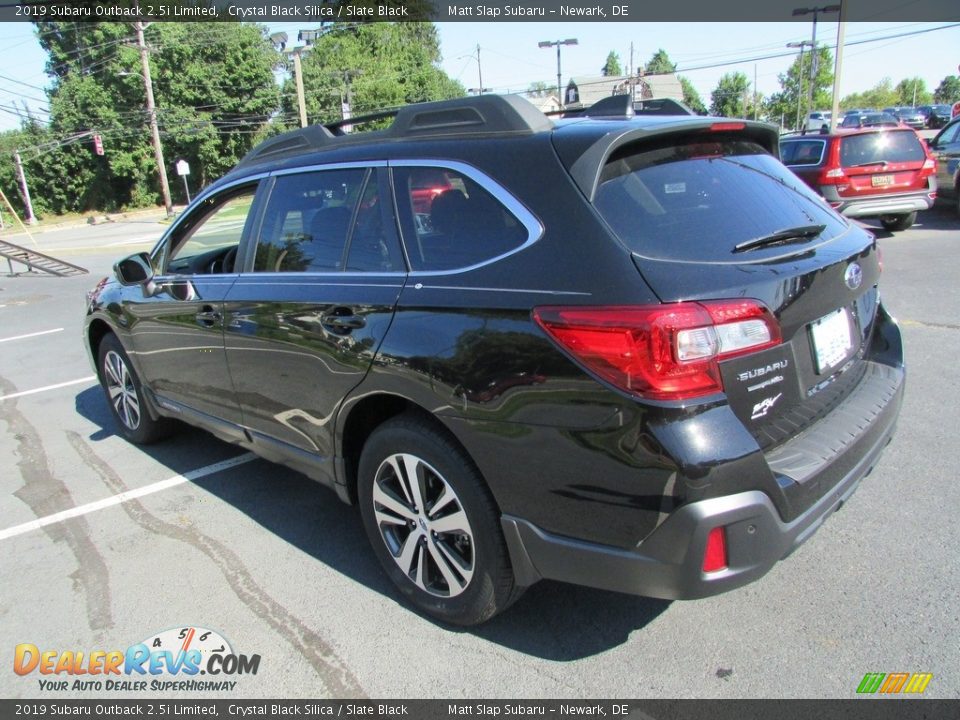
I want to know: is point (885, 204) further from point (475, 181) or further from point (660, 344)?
point (660, 344)

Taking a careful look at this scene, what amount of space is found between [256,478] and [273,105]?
5645cm

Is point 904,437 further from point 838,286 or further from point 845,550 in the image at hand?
point 838,286

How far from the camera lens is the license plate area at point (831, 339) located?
2.49m

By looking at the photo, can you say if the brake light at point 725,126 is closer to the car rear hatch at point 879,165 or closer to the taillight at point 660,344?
the taillight at point 660,344

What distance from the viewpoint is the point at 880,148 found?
11.6m

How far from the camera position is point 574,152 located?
236cm

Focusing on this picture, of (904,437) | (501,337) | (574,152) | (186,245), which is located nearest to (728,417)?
(501,337)

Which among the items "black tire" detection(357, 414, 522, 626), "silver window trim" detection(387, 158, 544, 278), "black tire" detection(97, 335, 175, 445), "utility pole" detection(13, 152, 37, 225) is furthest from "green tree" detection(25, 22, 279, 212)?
"black tire" detection(357, 414, 522, 626)

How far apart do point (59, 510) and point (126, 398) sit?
108cm

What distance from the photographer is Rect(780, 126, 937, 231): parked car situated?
37.6 feet

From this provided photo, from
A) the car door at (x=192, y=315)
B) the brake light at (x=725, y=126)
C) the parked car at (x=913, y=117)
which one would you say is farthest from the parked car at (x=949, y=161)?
the parked car at (x=913, y=117)

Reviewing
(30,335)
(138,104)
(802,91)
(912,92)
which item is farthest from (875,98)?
(30,335)

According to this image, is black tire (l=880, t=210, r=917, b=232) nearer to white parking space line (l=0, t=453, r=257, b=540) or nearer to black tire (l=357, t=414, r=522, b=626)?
white parking space line (l=0, t=453, r=257, b=540)

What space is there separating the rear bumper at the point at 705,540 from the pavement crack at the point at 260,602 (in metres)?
0.78
